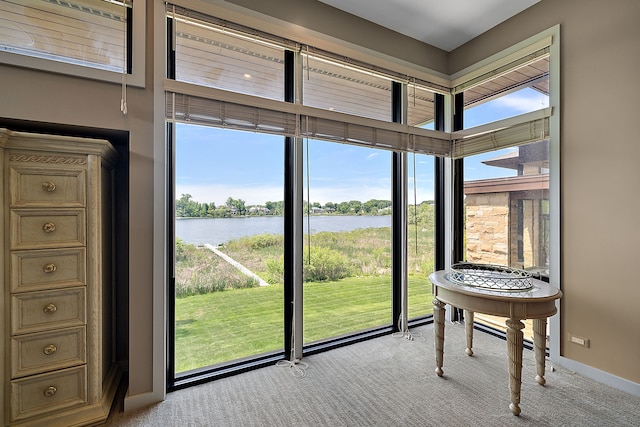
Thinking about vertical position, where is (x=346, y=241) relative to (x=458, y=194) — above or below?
below

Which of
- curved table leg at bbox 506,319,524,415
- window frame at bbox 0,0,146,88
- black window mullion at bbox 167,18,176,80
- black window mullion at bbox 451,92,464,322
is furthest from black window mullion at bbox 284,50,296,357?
black window mullion at bbox 451,92,464,322

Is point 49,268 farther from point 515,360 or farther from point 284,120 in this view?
point 515,360

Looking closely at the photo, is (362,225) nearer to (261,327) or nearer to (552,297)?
(261,327)

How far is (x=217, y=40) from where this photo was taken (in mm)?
2145

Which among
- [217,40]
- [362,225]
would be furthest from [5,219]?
[362,225]

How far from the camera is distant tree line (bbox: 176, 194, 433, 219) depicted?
2.12 metres

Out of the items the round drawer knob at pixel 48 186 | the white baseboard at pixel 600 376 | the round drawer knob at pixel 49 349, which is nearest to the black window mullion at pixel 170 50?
the round drawer knob at pixel 48 186

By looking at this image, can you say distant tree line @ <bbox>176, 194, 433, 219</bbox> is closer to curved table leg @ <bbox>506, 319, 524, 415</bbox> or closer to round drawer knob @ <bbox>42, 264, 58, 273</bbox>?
round drawer knob @ <bbox>42, 264, 58, 273</bbox>

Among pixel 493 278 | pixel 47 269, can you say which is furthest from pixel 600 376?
pixel 47 269

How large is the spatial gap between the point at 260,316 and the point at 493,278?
177 cm

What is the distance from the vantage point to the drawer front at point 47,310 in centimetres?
148

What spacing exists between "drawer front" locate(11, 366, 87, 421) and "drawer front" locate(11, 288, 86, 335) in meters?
0.26

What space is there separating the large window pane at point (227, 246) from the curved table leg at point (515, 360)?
164 cm

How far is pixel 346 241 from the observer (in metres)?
2.75
